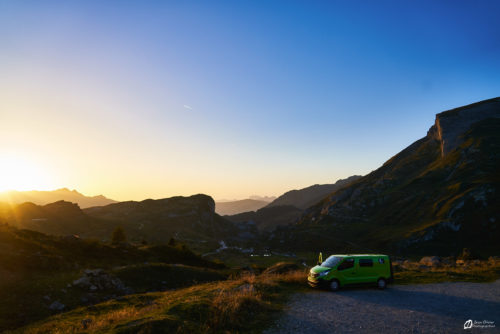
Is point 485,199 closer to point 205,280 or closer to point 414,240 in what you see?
point 414,240

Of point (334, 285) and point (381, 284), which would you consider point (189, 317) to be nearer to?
point (334, 285)

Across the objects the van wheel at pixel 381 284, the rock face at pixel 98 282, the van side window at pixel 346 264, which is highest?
the van side window at pixel 346 264

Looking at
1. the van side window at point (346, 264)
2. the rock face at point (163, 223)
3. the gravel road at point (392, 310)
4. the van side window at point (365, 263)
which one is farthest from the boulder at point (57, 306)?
the rock face at point (163, 223)

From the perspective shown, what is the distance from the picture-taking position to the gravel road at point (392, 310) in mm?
12498

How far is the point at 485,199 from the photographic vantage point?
114m

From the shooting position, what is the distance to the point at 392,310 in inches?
595

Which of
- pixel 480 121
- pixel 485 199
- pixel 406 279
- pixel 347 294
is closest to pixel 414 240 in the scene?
pixel 485 199

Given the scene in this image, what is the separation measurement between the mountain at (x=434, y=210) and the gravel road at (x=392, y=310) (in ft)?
329

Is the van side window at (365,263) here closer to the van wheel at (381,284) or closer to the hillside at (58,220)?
the van wheel at (381,284)

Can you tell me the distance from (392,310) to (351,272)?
542cm

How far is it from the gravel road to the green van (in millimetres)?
641

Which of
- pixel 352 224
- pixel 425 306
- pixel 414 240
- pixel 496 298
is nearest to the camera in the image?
pixel 425 306

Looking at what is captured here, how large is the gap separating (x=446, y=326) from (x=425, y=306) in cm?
345

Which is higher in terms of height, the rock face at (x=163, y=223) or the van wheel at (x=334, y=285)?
the van wheel at (x=334, y=285)
